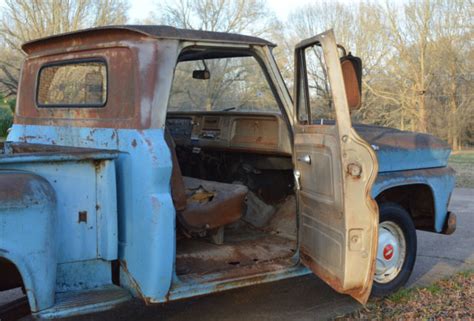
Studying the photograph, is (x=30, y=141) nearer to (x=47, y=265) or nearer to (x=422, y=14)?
(x=47, y=265)

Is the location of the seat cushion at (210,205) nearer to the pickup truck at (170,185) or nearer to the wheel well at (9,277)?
the pickup truck at (170,185)

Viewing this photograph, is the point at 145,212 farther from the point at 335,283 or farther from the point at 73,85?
the point at 335,283

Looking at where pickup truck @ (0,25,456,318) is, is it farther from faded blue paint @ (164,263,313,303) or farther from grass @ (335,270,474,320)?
grass @ (335,270,474,320)

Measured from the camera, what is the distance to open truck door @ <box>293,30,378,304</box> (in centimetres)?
376

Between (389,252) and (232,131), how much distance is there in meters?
1.71

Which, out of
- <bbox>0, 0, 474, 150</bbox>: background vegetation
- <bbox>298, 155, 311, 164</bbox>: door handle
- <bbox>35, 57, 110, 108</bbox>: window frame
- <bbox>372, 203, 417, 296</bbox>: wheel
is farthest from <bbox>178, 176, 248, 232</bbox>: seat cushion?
<bbox>0, 0, 474, 150</bbox>: background vegetation

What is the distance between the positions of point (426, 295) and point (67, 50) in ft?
11.0

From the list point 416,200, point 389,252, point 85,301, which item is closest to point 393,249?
point 389,252

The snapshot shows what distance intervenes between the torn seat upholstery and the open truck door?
60 cm

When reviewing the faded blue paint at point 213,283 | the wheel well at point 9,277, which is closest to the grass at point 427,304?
the faded blue paint at point 213,283

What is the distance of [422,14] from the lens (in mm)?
29281

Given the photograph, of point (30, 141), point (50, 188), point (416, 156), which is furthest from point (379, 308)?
point (30, 141)

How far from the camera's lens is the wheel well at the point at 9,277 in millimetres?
3470

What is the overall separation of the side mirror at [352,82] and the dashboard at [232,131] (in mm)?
883
